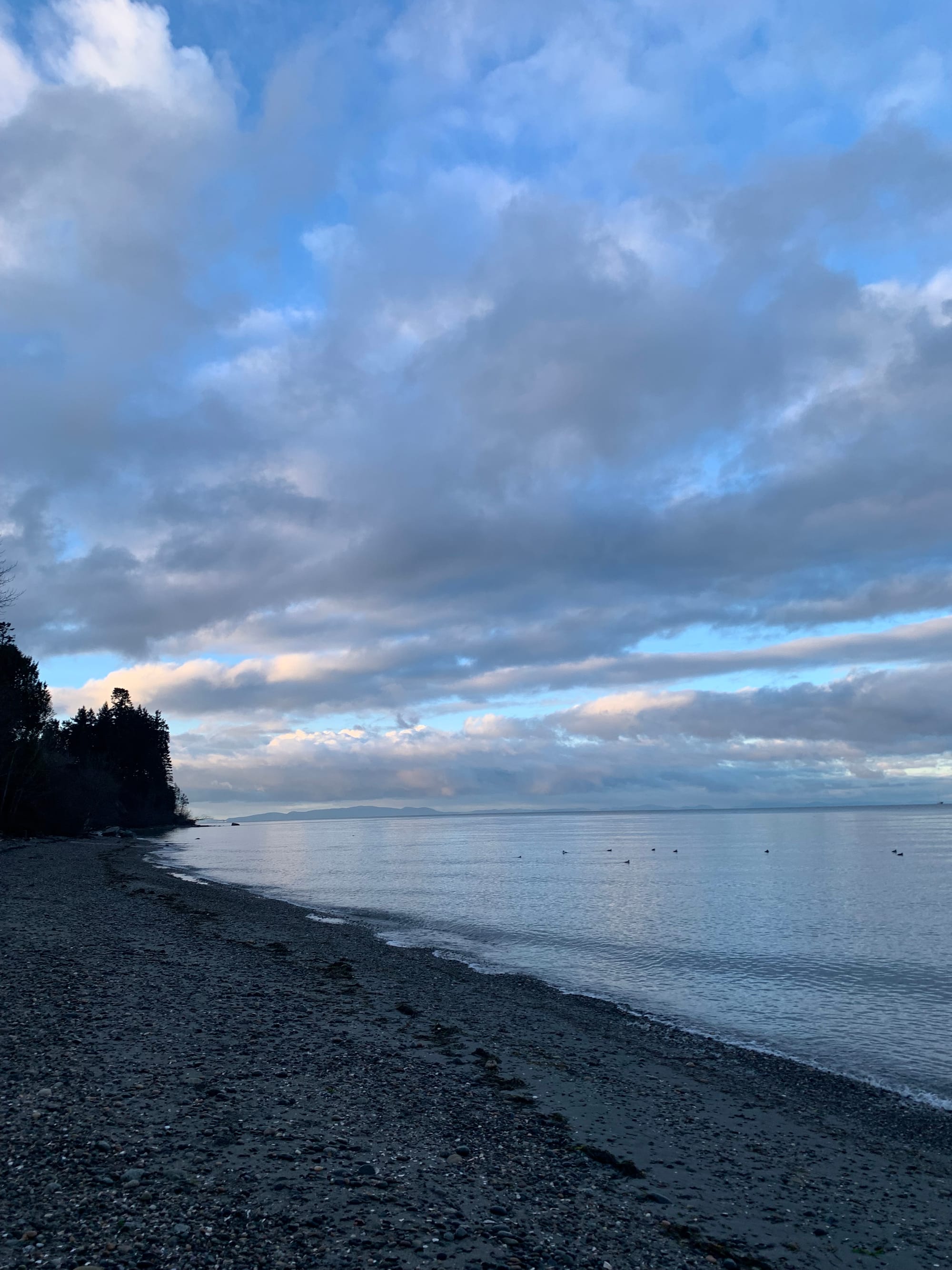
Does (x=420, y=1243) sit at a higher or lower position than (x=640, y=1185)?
higher

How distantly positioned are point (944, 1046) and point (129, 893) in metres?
32.7

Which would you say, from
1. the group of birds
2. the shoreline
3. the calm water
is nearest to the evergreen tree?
the calm water

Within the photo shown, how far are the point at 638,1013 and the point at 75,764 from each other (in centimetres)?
10372

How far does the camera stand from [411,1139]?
30.8 ft

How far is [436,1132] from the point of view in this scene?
9.75 m

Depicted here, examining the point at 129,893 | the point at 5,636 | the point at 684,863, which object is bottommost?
the point at 684,863

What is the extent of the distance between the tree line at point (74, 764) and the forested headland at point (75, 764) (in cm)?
14

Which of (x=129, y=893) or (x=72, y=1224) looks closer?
(x=72, y=1224)

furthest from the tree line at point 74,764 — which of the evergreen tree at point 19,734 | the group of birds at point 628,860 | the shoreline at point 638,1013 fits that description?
the group of birds at point 628,860

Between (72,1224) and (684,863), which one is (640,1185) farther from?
(684,863)

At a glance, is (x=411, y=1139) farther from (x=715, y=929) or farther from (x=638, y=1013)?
(x=715, y=929)

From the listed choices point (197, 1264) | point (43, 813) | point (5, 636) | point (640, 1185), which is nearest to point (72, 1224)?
point (197, 1264)

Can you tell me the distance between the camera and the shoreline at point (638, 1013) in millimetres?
14748

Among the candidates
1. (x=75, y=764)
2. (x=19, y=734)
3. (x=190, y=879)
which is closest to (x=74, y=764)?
(x=75, y=764)
